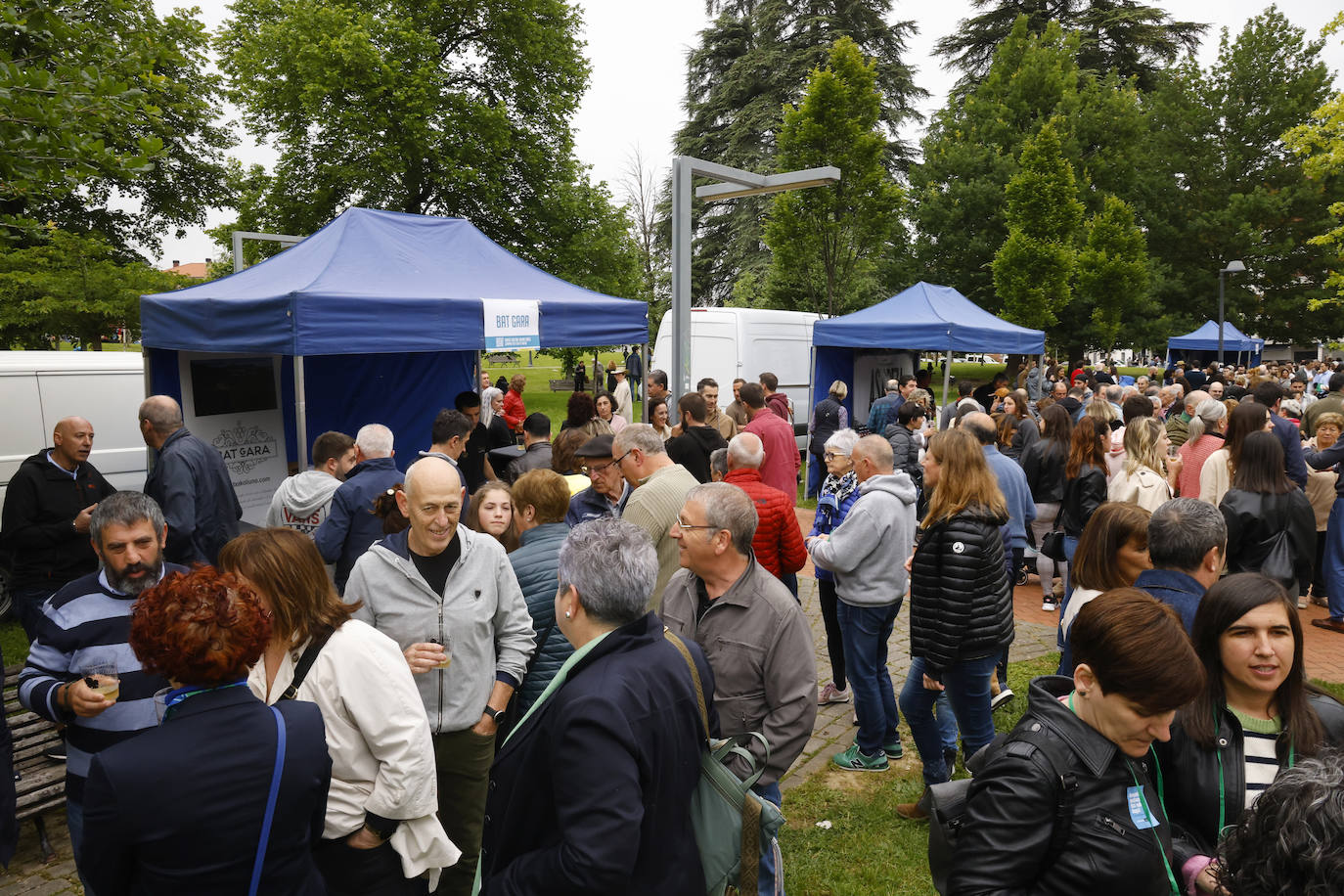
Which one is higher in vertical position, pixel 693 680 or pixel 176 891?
pixel 693 680

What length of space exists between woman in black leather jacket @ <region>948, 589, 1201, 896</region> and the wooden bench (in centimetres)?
413

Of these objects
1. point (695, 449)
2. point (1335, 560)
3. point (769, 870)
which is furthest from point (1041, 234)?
point (769, 870)

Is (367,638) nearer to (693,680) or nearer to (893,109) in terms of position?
(693,680)

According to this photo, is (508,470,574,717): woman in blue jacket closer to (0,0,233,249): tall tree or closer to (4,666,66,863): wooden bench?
(4,666,66,863): wooden bench

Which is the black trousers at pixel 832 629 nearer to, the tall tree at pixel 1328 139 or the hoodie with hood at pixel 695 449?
the hoodie with hood at pixel 695 449

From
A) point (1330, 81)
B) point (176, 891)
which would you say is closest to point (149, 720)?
point (176, 891)

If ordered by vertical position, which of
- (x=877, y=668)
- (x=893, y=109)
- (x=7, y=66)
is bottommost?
(x=877, y=668)

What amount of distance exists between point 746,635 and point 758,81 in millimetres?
30913

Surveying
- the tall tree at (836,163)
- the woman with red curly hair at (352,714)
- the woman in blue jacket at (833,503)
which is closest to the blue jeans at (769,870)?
the woman with red curly hair at (352,714)

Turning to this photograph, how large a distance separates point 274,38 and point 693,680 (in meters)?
25.7

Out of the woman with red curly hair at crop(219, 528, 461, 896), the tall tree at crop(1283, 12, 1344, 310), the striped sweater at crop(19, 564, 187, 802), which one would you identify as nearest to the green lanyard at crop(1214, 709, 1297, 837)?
the woman with red curly hair at crop(219, 528, 461, 896)

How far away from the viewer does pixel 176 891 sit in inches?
74.5

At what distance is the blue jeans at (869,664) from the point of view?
183 inches

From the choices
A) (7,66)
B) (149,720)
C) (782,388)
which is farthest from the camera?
(782,388)
